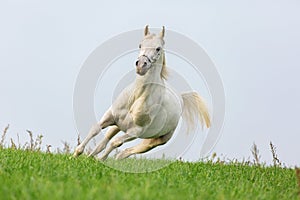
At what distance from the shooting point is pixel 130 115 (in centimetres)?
753

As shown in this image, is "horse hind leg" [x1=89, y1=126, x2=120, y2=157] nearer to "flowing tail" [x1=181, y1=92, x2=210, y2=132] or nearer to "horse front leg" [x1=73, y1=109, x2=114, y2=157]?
"horse front leg" [x1=73, y1=109, x2=114, y2=157]

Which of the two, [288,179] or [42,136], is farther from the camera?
[42,136]

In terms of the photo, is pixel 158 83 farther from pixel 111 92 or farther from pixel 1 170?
pixel 1 170

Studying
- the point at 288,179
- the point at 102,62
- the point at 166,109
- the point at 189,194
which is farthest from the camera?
the point at 288,179

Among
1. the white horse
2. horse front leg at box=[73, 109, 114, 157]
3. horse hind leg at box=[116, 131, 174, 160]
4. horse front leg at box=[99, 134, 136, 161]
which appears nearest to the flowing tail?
the white horse

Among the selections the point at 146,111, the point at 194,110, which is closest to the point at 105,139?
the point at 146,111

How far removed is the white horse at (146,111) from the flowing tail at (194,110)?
0.41 metres

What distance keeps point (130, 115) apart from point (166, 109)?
0.55 metres

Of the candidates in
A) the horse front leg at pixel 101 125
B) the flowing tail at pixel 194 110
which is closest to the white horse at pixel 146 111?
the horse front leg at pixel 101 125

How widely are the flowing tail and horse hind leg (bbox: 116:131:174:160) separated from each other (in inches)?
26.4

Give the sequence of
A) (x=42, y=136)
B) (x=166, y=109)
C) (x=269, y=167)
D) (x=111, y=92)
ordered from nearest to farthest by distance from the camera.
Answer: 1. (x=111, y=92)
2. (x=166, y=109)
3. (x=269, y=167)
4. (x=42, y=136)

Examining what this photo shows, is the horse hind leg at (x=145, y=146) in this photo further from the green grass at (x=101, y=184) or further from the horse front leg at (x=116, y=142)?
the green grass at (x=101, y=184)

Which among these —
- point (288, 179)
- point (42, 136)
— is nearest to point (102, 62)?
point (288, 179)

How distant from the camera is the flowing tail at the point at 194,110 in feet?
28.6
